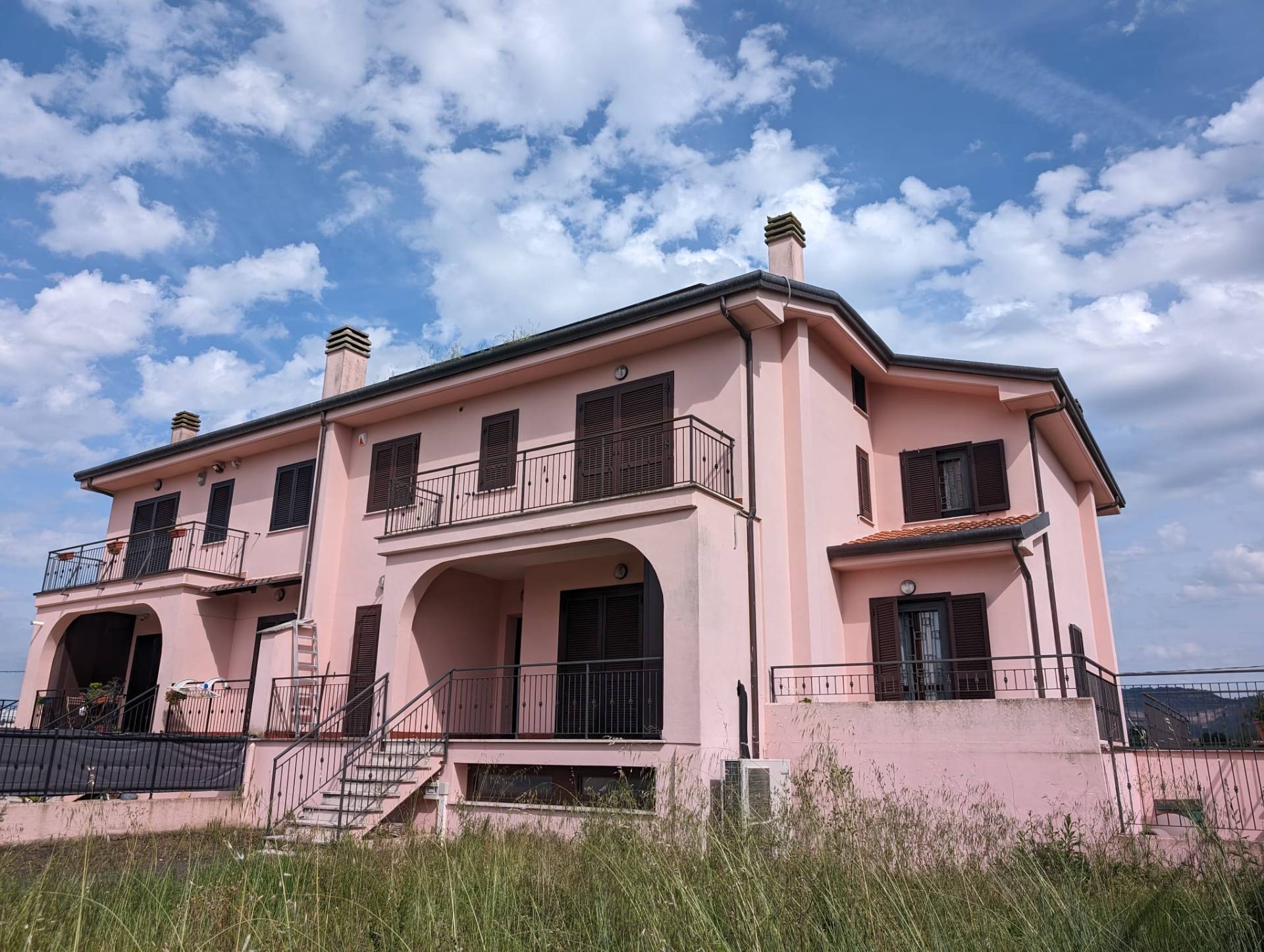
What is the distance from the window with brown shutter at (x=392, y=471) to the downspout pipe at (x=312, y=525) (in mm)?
1031

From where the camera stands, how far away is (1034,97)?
10289mm

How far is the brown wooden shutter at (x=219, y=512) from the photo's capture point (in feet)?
66.3

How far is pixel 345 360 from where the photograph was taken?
65.6 ft

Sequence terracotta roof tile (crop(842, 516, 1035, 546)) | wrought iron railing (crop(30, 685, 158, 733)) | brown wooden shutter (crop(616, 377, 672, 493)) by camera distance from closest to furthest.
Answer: terracotta roof tile (crop(842, 516, 1035, 546)) → brown wooden shutter (crop(616, 377, 672, 493)) → wrought iron railing (crop(30, 685, 158, 733))

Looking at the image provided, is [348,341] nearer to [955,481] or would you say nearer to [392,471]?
[392,471]

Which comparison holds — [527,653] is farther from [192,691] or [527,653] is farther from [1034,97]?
[1034,97]

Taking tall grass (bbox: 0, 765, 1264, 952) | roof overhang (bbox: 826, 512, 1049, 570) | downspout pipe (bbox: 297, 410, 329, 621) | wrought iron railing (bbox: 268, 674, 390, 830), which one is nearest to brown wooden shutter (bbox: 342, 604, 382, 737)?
wrought iron railing (bbox: 268, 674, 390, 830)

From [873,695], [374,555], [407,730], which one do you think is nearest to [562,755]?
[407,730]

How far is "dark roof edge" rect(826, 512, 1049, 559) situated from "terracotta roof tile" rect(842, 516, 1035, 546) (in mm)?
66

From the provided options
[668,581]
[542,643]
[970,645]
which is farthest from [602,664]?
[970,645]

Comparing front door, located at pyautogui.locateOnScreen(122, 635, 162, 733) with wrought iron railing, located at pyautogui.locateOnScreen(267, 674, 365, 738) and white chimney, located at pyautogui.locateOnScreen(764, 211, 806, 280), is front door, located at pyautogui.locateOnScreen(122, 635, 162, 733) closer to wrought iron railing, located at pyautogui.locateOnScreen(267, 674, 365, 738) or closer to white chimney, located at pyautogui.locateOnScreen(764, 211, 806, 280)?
wrought iron railing, located at pyautogui.locateOnScreen(267, 674, 365, 738)

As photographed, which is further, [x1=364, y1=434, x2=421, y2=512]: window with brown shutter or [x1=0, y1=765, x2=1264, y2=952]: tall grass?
[x1=364, y1=434, x2=421, y2=512]: window with brown shutter

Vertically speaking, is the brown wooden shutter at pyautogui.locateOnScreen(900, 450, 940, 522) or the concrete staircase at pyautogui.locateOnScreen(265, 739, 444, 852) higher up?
the brown wooden shutter at pyautogui.locateOnScreen(900, 450, 940, 522)

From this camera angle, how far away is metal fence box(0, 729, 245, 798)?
12.5 metres
